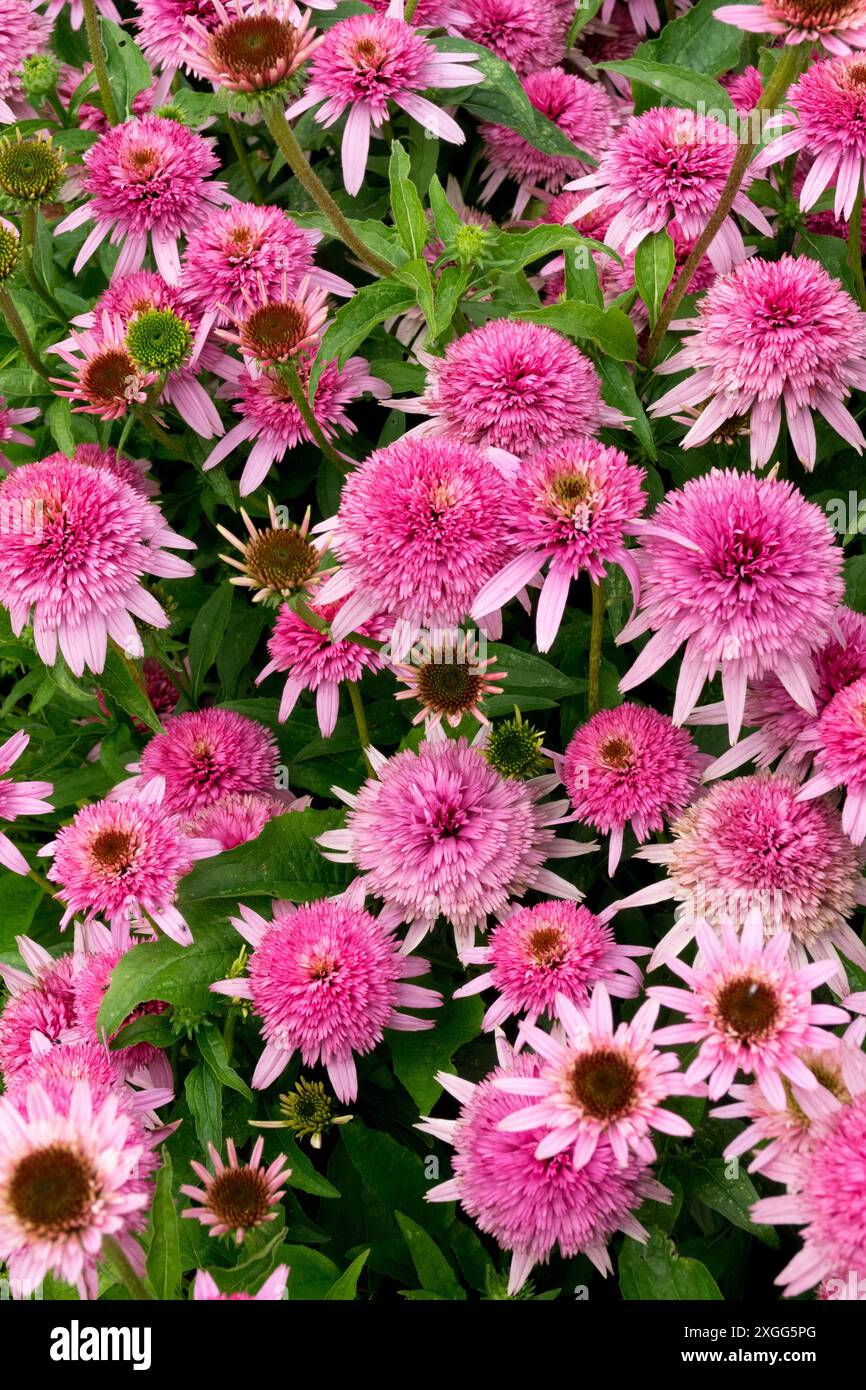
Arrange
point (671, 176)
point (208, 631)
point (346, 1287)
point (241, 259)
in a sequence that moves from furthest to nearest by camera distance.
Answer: point (208, 631) → point (241, 259) → point (671, 176) → point (346, 1287)

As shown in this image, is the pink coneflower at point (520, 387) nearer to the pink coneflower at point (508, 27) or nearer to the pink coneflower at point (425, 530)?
the pink coneflower at point (425, 530)

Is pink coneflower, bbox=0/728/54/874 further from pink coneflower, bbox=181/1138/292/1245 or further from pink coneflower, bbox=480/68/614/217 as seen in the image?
pink coneflower, bbox=480/68/614/217

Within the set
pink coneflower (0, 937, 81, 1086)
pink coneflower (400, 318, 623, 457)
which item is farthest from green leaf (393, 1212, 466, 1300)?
pink coneflower (400, 318, 623, 457)

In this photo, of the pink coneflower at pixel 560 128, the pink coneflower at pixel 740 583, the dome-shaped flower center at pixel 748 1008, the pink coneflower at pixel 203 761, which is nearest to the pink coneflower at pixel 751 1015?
the dome-shaped flower center at pixel 748 1008

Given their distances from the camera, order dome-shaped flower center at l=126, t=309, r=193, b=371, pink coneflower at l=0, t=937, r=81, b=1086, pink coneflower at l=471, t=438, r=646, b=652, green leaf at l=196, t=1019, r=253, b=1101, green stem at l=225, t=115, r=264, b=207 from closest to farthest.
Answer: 1. pink coneflower at l=471, t=438, r=646, b=652
2. green leaf at l=196, t=1019, r=253, b=1101
3. pink coneflower at l=0, t=937, r=81, b=1086
4. dome-shaped flower center at l=126, t=309, r=193, b=371
5. green stem at l=225, t=115, r=264, b=207

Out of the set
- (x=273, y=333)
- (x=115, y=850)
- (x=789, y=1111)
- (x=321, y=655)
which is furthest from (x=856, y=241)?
(x=115, y=850)

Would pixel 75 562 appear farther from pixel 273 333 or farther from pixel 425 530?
pixel 425 530

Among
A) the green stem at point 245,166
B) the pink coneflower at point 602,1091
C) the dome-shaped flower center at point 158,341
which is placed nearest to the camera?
the pink coneflower at point 602,1091
